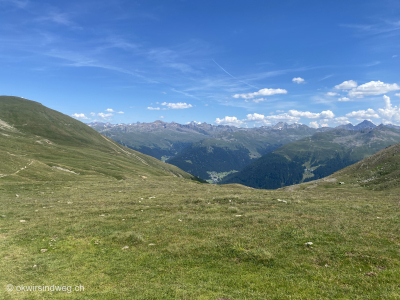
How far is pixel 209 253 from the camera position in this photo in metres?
16.4

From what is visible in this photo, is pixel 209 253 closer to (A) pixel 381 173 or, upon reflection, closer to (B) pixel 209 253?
(B) pixel 209 253

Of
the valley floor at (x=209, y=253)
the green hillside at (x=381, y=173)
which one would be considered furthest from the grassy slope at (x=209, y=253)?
the green hillside at (x=381, y=173)

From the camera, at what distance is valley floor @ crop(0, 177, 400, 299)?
12202 millimetres

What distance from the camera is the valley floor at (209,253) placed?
1220 centimetres

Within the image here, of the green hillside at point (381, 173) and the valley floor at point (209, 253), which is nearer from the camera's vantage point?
the valley floor at point (209, 253)

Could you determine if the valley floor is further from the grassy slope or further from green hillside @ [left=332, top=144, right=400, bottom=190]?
green hillside @ [left=332, top=144, right=400, bottom=190]

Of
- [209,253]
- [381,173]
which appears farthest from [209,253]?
[381,173]

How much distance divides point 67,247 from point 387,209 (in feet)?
119

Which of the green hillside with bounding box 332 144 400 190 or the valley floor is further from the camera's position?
the green hillside with bounding box 332 144 400 190

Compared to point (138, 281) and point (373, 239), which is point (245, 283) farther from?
point (373, 239)

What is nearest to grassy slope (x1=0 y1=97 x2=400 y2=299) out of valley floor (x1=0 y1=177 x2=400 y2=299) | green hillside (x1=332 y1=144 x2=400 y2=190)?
valley floor (x1=0 y1=177 x2=400 y2=299)

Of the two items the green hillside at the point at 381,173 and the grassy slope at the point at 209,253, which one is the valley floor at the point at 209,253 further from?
the green hillside at the point at 381,173

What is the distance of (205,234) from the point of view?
65.3 ft

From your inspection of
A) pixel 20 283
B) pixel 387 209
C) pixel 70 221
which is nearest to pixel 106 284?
pixel 20 283
